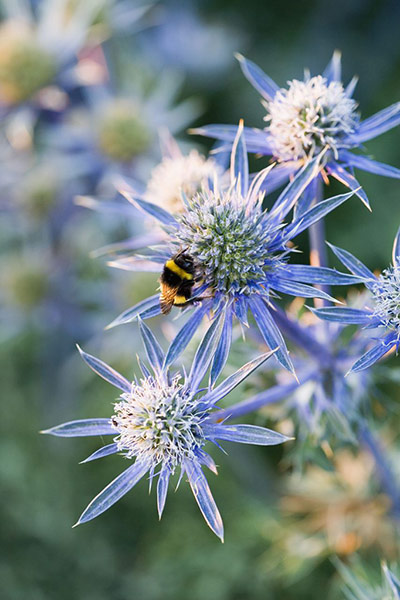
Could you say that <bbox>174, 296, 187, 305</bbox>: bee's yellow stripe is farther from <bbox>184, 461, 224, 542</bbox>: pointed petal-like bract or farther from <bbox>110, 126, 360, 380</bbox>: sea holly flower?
<bbox>184, 461, 224, 542</bbox>: pointed petal-like bract

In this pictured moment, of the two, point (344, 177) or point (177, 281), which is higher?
point (344, 177)

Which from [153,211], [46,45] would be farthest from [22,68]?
[153,211]

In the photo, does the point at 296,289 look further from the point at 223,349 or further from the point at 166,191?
the point at 166,191

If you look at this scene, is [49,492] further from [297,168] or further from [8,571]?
[297,168]

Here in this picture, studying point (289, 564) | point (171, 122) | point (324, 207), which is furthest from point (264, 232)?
point (171, 122)

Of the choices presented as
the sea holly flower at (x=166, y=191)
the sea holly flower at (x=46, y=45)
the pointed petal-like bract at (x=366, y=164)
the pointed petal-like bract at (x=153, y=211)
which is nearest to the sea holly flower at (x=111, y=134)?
the sea holly flower at (x=46, y=45)

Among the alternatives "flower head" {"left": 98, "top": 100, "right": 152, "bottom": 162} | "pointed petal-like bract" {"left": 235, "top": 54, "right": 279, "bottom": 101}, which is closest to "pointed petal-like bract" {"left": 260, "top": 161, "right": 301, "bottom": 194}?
"pointed petal-like bract" {"left": 235, "top": 54, "right": 279, "bottom": 101}

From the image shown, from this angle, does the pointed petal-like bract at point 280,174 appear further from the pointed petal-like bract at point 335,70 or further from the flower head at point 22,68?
the flower head at point 22,68
